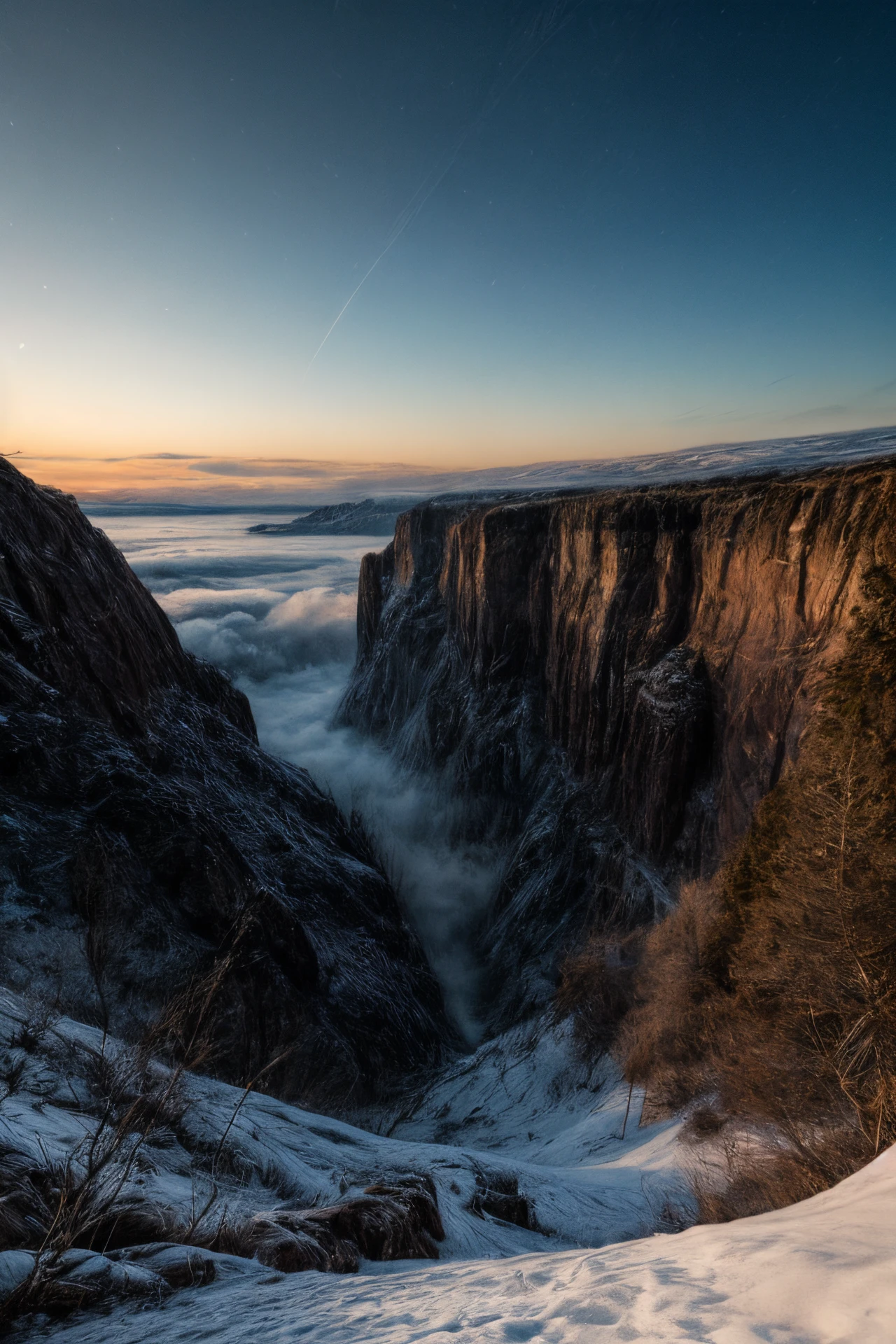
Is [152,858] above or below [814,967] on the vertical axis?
above

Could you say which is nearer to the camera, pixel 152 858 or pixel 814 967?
pixel 814 967

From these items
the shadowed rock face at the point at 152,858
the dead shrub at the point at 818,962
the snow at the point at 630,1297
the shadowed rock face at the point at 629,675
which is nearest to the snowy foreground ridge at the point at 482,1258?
the snow at the point at 630,1297

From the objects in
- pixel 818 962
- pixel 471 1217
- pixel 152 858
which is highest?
pixel 152 858

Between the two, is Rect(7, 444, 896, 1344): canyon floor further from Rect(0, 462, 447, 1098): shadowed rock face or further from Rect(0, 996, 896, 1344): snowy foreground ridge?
Rect(0, 462, 447, 1098): shadowed rock face

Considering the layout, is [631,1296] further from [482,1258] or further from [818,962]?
[818,962]

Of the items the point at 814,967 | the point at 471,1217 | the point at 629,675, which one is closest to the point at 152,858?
the point at 471,1217

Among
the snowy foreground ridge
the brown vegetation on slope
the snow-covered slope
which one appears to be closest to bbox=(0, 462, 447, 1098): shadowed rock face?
the snowy foreground ridge

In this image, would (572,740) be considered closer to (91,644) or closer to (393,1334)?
(91,644)

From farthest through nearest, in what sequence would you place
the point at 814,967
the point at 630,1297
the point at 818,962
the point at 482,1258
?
the point at 814,967, the point at 818,962, the point at 482,1258, the point at 630,1297
